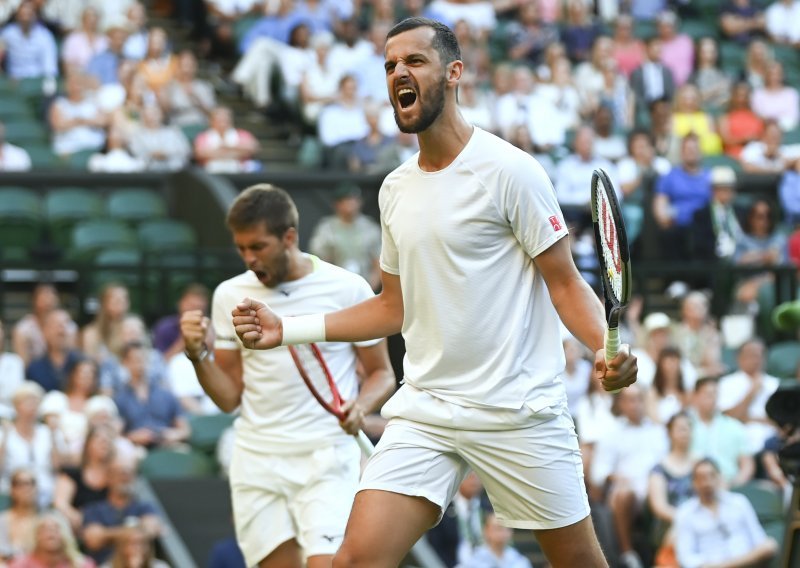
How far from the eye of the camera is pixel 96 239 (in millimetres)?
14086

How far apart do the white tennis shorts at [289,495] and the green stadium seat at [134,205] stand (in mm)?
8150

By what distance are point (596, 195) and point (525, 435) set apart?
81 centimetres

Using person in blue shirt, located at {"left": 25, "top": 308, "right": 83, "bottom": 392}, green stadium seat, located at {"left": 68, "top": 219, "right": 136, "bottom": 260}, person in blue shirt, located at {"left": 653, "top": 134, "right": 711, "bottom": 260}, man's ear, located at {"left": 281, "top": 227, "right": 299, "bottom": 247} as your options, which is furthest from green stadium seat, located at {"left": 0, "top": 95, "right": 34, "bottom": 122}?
Result: man's ear, located at {"left": 281, "top": 227, "right": 299, "bottom": 247}

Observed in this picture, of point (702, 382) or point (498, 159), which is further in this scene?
point (702, 382)

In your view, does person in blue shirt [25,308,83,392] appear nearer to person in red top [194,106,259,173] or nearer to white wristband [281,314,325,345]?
person in red top [194,106,259,173]

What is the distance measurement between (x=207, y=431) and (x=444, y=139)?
6.64 m

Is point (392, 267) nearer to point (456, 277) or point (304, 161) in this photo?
point (456, 277)

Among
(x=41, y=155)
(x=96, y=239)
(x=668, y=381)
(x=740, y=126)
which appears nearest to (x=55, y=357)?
(x=96, y=239)

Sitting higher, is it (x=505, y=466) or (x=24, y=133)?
(x=24, y=133)

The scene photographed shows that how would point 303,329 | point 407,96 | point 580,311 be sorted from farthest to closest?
1. point 303,329
2. point 407,96
3. point 580,311

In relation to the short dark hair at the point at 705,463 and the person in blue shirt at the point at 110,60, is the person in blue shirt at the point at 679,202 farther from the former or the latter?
the person in blue shirt at the point at 110,60

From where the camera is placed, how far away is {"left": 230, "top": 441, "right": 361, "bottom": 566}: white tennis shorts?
6.65 meters

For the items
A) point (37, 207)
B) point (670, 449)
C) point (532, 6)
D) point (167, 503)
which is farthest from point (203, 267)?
point (532, 6)

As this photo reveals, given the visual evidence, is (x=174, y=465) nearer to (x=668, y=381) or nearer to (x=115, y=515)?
(x=115, y=515)
